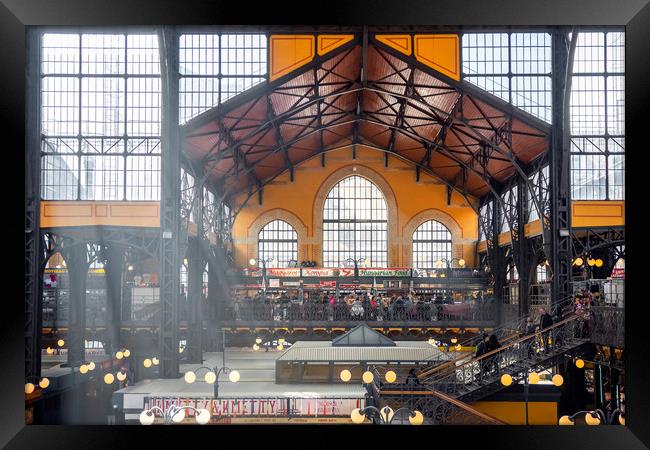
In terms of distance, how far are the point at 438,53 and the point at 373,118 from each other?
7.76 meters

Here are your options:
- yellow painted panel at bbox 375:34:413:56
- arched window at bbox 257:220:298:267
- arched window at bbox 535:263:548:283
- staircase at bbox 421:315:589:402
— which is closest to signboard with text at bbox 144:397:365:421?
staircase at bbox 421:315:589:402

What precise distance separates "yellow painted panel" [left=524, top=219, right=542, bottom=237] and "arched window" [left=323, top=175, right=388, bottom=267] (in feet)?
32.4

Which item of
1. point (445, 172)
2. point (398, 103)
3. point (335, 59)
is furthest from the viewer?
point (445, 172)

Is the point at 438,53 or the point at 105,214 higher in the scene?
the point at 438,53

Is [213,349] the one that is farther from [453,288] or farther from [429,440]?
[429,440]

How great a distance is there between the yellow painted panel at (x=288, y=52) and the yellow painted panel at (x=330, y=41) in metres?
0.29

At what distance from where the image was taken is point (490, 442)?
740 centimetres

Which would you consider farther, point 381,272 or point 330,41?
point 381,272

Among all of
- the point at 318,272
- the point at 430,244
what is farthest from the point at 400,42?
the point at 430,244

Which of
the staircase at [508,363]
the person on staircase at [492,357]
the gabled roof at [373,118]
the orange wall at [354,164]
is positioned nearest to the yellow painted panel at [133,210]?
the gabled roof at [373,118]

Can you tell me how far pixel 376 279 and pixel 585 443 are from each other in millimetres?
23364

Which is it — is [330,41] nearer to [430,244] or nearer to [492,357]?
[492,357]

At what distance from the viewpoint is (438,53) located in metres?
22.2
